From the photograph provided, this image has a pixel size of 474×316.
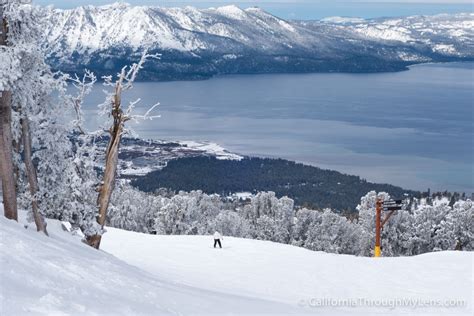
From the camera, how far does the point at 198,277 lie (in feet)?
61.7

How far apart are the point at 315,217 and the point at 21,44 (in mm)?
52151

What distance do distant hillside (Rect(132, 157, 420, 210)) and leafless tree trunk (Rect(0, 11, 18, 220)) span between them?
9773 centimetres

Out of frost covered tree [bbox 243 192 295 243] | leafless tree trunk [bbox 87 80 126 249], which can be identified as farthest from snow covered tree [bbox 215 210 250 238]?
leafless tree trunk [bbox 87 80 126 249]

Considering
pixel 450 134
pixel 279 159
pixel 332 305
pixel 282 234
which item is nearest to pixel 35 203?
pixel 332 305

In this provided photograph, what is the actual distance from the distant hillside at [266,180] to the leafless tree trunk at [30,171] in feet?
318

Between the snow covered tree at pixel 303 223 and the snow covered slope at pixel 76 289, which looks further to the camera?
the snow covered tree at pixel 303 223

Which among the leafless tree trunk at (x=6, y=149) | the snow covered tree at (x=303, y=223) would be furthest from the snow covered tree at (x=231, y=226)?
the leafless tree trunk at (x=6, y=149)

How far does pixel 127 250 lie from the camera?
2423cm

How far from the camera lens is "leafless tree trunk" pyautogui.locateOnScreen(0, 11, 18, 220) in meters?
13.1

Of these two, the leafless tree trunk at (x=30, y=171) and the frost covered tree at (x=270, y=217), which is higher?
the leafless tree trunk at (x=30, y=171)

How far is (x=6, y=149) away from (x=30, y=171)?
3.21 ft

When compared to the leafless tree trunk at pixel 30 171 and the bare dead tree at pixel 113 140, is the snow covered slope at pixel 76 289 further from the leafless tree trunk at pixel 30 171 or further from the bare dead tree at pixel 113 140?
the bare dead tree at pixel 113 140

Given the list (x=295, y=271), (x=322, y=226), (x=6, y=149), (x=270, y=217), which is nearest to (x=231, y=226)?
(x=270, y=217)

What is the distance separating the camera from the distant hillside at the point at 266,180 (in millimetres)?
117125
